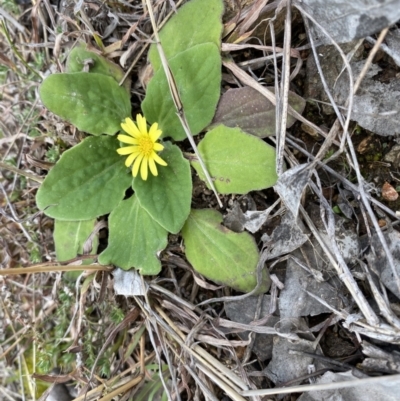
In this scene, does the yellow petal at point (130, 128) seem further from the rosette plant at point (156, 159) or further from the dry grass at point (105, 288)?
the dry grass at point (105, 288)

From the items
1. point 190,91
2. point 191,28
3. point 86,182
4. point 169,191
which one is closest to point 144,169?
point 169,191

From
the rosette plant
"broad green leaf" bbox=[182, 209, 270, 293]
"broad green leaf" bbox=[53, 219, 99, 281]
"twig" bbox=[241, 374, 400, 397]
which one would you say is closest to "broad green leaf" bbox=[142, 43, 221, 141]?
the rosette plant

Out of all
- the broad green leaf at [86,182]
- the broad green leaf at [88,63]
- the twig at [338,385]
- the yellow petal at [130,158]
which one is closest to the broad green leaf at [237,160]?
the yellow petal at [130,158]

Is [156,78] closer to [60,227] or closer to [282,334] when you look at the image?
[60,227]

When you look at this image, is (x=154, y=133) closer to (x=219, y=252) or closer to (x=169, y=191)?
(x=169, y=191)

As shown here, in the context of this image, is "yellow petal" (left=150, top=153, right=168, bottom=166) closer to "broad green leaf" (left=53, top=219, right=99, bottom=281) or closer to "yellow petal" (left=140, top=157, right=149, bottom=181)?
"yellow petal" (left=140, top=157, right=149, bottom=181)

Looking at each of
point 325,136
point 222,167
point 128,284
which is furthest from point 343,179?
point 128,284

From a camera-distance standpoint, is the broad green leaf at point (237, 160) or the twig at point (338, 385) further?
the broad green leaf at point (237, 160)
